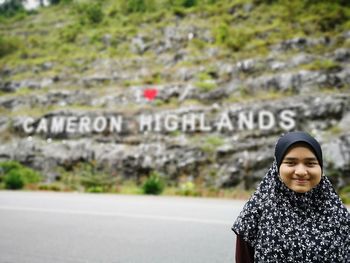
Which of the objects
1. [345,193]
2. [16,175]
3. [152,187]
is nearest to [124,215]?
[152,187]

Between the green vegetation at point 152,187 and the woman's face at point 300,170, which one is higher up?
the woman's face at point 300,170

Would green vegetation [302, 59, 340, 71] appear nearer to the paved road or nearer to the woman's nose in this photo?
the paved road

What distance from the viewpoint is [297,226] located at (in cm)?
189

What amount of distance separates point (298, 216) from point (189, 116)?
16436 millimetres

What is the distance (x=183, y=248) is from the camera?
428cm

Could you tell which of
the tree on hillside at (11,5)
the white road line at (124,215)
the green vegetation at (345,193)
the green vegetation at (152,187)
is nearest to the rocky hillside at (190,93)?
the green vegetation at (345,193)

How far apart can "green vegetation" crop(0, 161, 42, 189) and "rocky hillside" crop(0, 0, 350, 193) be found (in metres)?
0.68

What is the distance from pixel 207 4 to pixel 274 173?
33.0m

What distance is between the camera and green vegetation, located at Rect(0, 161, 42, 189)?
49.5 feet

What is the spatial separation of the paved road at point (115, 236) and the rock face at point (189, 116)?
8544mm

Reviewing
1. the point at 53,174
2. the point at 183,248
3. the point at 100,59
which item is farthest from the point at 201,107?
the point at 183,248

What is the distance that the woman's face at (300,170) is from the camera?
191 centimetres

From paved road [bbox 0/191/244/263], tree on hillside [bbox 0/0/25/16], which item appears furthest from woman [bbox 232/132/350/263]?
tree on hillside [bbox 0/0/25/16]

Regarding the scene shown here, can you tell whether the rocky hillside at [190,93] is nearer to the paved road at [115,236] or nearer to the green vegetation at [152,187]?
the green vegetation at [152,187]
